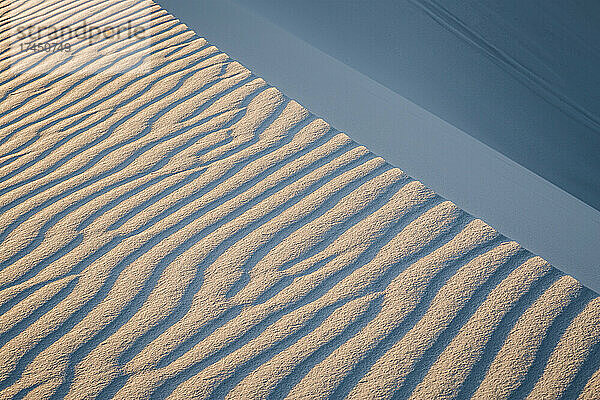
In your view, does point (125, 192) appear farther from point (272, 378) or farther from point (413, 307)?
point (413, 307)

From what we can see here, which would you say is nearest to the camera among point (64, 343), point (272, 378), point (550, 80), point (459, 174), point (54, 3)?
point (550, 80)

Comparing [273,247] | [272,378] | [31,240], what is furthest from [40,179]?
[272,378]

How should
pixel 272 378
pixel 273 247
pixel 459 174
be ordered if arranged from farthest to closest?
pixel 459 174
pixel 273 247
pixel 272 378

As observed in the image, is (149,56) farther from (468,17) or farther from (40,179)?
(468,17)

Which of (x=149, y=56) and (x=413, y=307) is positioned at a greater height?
(x=149, y=56)

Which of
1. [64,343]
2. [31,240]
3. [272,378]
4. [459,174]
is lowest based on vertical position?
[64,343]

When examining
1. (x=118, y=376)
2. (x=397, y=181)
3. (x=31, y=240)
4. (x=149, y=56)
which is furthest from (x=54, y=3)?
(x=118, y=376)

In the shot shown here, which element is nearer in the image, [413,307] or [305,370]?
[305,370]
